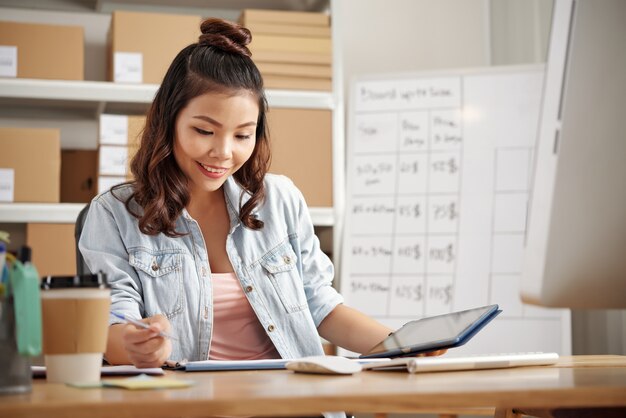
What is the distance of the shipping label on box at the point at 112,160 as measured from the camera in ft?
8.88

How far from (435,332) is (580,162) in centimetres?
41

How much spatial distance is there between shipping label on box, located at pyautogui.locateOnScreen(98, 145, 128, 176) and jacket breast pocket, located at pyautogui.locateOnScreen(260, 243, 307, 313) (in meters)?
1.24

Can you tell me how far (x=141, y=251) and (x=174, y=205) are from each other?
0.12 metres

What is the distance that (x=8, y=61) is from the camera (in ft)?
8.91

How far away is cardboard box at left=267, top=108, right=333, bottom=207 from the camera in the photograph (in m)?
2.87

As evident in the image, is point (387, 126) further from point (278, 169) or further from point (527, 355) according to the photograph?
point (527, 355)

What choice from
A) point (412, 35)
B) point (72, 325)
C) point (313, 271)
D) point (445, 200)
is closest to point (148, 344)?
point (72, 325)

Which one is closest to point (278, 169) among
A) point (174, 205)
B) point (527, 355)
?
point (174, 205)

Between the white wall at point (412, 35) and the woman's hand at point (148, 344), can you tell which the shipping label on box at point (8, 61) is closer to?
the white wall at point (412, 35)

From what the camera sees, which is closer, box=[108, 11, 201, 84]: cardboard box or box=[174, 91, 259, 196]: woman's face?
box=[174, 91, 259, 196]: woman's face

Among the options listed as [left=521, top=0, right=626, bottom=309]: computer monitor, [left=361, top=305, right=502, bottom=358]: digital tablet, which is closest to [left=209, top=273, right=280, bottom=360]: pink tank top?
[left=361, top=305, right=502, bottom=358]: digital tablet

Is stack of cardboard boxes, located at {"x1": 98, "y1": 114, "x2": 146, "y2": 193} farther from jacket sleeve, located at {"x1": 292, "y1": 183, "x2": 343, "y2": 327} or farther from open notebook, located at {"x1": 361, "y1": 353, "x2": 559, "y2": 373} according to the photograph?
open notebook, located at {"x1": 361, "y1": 353, "x2": 559, "y2": 373}

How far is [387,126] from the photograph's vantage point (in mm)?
2992

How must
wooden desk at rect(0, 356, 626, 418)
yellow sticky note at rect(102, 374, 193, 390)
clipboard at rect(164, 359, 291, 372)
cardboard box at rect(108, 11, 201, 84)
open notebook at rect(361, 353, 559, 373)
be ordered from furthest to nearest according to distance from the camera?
cardboard box at rect(108, 11, 201, 84), clipboard at rect(164, 359, 291, 372), open notebook at rect(361, 353, 559, 373), yellow sticky note at rect(102, 374, 193, 390), wooden desk at rect(0, 356, 626, 418)
